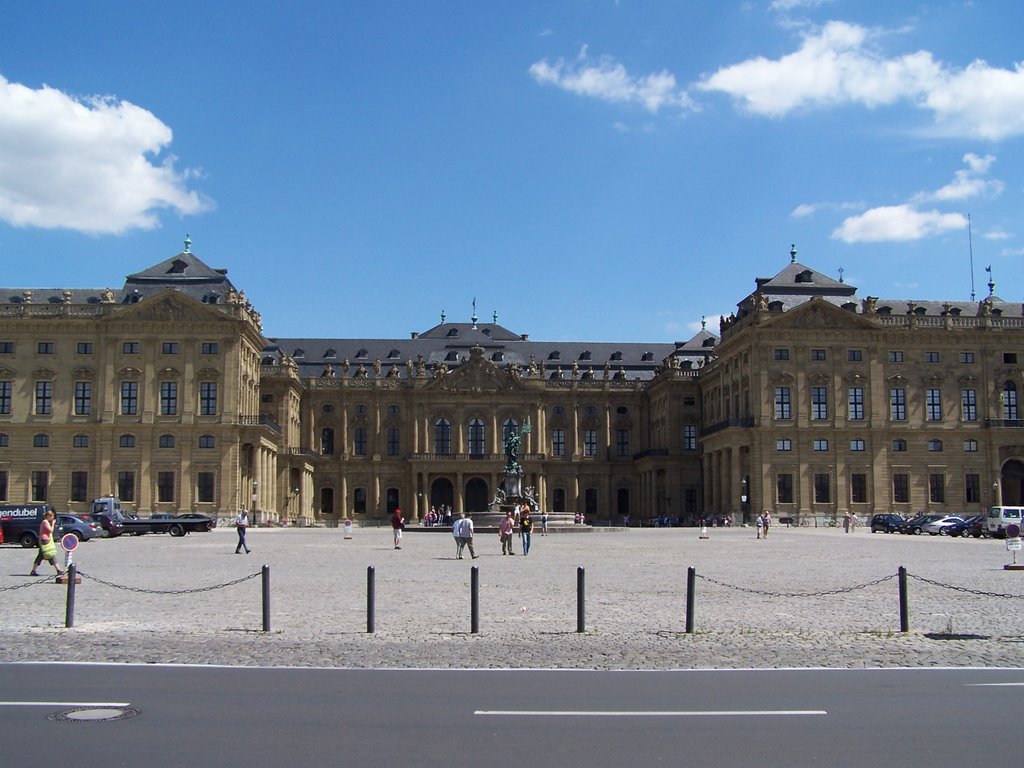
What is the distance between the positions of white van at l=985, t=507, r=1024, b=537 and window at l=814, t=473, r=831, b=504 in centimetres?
2205

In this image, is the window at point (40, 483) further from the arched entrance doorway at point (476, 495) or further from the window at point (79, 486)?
the arched entrance doorway at point (476, 495)

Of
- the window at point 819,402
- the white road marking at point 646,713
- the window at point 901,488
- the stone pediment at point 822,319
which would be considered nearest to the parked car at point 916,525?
the window at point 901,488

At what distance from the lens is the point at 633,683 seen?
505 inches

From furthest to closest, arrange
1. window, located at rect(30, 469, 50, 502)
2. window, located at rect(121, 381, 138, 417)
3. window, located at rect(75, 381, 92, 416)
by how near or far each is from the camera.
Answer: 1. window, located at rect(75, 381, 92, 416)
2. window, located at rect(121, 381, 138, 417)
3. window, located at rect(30, 469, 50, 502)

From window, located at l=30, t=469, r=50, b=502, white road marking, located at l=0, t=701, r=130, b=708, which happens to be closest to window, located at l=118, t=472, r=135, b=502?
window, located at l=30, t=469, r=50, b=502

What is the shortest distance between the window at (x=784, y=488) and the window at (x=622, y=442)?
32062mm

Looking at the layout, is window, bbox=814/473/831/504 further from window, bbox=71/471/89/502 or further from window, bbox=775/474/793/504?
window, bbox=71/471/89/502

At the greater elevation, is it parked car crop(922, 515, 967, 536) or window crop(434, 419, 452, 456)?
window crop(434, 419, 452, 456)

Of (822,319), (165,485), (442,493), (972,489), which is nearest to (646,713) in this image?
(165,485)

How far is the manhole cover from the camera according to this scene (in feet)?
34.9

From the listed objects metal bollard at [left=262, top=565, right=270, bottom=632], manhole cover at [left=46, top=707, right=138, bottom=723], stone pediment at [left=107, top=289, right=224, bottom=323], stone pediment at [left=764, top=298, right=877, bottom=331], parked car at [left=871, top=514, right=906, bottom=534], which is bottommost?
parked car at [left=871, top=514, right=906, bottom=534]

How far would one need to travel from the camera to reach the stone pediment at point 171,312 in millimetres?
79938

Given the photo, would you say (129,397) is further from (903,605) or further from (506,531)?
(903,605)

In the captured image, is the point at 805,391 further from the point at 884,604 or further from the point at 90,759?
the point at 90,759
